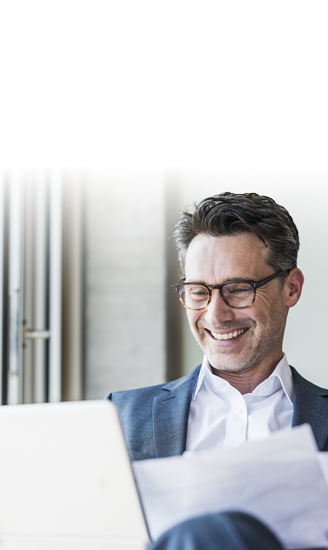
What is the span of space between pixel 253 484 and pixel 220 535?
0.40 ft

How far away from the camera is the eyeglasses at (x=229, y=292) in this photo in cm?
167

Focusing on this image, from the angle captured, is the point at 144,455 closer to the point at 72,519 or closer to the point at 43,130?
the point at 72,519

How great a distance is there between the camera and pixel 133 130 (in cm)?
287

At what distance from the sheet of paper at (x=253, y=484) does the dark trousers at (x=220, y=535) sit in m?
0.06

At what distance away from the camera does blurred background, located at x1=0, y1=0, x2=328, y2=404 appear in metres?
2.52

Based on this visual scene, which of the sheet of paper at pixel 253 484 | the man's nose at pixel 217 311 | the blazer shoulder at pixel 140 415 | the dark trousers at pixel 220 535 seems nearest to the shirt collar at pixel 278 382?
the blazer shoulder at pixel 140 415

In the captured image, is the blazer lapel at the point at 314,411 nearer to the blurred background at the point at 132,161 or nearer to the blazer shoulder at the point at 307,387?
the blazer shoulder at the point at 307,387

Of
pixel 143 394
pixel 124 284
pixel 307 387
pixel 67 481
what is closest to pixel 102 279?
pixel 124 284

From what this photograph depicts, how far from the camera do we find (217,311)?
1.67 metres

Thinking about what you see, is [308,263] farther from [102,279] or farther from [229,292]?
[102,279]

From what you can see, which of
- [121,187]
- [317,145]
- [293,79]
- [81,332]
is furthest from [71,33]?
[81,332]

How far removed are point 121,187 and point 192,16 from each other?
3.60ft

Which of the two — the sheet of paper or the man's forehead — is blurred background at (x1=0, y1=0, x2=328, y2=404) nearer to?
the man's forehead

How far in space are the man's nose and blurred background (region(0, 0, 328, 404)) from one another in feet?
3.06
